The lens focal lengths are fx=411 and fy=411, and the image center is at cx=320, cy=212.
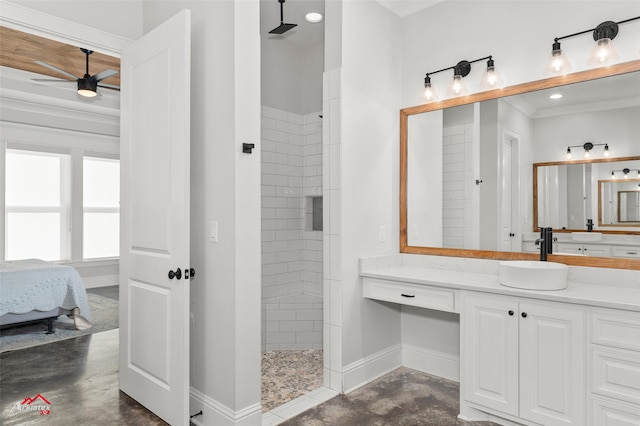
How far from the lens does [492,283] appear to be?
2.48m

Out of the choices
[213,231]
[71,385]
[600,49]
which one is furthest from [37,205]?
[600,49]

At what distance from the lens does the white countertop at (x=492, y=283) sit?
6.66ft

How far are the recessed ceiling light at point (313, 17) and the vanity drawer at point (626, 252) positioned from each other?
9.60 ft

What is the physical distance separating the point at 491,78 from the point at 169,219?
90.0 inches

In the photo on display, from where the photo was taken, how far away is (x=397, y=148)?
10.9ft

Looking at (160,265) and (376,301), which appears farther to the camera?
(376,301)

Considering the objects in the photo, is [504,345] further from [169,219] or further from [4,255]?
[4,255]

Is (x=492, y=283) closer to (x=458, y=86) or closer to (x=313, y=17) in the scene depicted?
(x=458, y=86)

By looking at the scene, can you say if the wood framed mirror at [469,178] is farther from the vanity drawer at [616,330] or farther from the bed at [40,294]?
the bed at [40,294]

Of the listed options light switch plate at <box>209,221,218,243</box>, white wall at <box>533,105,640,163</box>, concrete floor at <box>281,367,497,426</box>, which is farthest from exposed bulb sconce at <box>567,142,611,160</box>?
light switch plate at <box>209,221,218,243</box>

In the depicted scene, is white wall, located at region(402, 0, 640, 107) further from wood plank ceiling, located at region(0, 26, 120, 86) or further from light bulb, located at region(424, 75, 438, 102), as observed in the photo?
wood plank ceiling, located at region(0, 26, 120, 86)

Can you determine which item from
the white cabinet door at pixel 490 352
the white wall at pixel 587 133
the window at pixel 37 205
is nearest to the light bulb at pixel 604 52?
the white wall at pixel 587 133

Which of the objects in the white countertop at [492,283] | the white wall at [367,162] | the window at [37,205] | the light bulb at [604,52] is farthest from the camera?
the window at [37,205]

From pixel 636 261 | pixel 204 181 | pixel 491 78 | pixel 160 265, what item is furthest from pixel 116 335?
pixel 636 261
